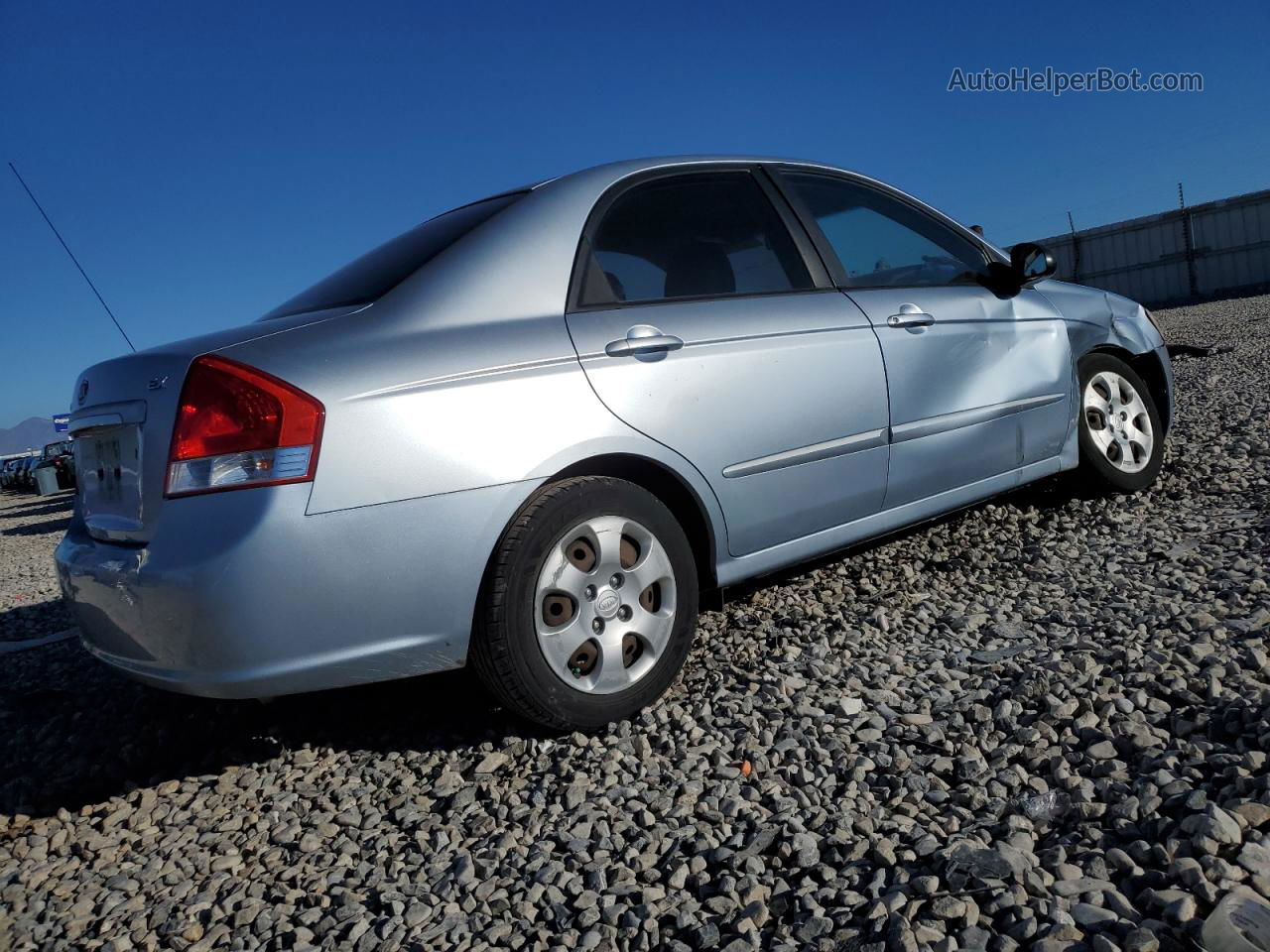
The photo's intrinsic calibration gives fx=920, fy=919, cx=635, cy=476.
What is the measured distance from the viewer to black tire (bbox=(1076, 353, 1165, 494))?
4070 millimetres

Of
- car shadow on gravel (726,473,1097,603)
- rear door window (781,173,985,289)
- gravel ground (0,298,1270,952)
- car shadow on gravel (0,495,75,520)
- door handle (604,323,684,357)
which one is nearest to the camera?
gravel ground (0,298,1270,952)

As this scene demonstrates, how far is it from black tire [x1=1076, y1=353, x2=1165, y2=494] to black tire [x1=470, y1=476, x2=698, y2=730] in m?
2.48

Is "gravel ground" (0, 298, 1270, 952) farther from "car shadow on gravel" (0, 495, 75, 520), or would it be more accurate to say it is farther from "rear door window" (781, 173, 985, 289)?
"car shadow on gravel" (0, 495, 75, 520)

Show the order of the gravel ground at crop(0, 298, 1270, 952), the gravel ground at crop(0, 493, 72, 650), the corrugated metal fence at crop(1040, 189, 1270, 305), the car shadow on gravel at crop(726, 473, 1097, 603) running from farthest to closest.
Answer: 1. the corrugated metal fence at crop(1040, 189, 1270, 305)
2. the gravel ground at crop(0, 493, 72, 650)
3. the car shadow on gravel at crop(726, 473, 1097, 603)
4. the gravel ground at crop(0, 298, 1270, 952)

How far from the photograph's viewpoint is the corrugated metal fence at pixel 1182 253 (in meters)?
22.6

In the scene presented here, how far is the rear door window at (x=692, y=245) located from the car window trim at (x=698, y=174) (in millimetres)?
12

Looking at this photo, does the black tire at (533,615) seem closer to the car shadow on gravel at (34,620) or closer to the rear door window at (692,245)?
the rear door window at (692,245)

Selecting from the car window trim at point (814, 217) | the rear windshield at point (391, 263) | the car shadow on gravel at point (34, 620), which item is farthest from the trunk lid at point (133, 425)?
the car shadow on gravel at point (34, 620)

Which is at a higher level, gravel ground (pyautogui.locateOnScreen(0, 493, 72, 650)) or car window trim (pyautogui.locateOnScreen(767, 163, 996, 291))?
car window trim (pyautogui.locateOnScreen(767, 163, 996, 291))

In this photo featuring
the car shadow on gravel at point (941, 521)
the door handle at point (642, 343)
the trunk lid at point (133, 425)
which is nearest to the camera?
the trunk lid at point (133, 425)

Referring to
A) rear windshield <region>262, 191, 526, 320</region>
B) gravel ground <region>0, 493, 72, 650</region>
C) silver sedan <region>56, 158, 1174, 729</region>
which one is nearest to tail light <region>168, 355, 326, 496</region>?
silver sedan <region>56, 158, 1174, 729</region>

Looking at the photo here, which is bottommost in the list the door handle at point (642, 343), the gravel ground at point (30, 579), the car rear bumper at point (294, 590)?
the gravel ground at point (30, 579)

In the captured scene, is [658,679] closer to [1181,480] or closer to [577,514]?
[577,514]

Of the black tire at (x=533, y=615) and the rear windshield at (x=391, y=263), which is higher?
the rear windshield at (x=391, y=263)
